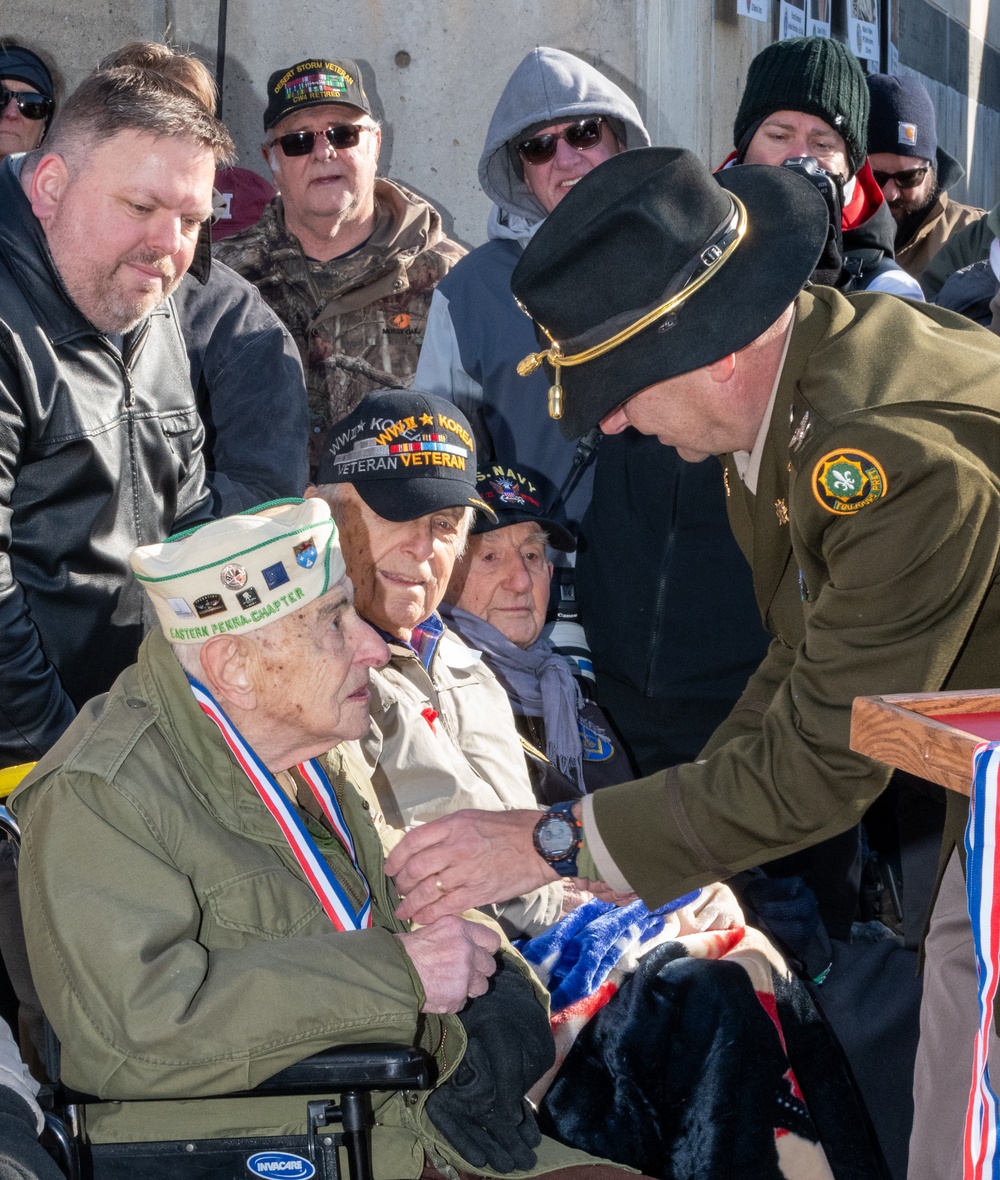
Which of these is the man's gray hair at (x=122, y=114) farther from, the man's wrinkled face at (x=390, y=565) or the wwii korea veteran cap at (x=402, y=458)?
the man's wrinkled face at (x=390, y=565)

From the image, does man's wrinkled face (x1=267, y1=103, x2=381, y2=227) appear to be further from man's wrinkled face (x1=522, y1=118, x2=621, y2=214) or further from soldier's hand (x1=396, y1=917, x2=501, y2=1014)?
soldier's hand (x1=396, y1=917, x2=501, y2=1014)

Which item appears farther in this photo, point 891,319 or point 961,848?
point 891,319

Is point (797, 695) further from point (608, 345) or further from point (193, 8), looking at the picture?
point (193, 8)

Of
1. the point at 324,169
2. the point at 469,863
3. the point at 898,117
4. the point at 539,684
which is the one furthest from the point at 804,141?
the point at 469,863

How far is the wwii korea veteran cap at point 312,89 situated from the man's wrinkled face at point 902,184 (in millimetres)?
1793

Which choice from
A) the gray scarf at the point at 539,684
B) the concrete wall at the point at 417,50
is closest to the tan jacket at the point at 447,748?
the gray scarf at the point at 539,684

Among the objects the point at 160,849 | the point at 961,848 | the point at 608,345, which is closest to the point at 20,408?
the point at 160,849

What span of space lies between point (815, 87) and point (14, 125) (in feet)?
7.71

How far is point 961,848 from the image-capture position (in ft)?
6.78

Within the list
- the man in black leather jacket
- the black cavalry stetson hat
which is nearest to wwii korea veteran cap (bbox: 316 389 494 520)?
the man in black leather jacket

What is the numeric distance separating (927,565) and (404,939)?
1.04m

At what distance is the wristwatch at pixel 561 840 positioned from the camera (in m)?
2.29

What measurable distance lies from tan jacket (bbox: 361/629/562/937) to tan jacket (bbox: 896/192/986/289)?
2.76m

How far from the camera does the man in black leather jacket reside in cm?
277
